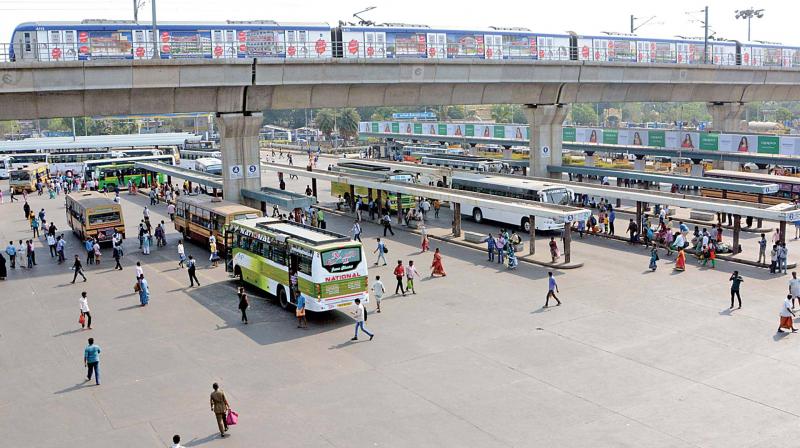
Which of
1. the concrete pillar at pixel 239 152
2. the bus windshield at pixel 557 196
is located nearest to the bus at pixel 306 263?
the concrete pillar at pixel 239 152

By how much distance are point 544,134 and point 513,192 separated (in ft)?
38.0

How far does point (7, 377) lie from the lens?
20.1m

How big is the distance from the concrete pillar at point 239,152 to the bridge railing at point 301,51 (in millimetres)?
3428

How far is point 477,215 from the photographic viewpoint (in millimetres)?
43844

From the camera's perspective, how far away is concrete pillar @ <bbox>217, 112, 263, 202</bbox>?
39906 mm

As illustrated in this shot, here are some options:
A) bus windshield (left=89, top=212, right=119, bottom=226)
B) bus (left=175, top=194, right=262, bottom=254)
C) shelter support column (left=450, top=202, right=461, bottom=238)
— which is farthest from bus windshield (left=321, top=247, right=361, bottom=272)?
bus windshield (left=89, top=212, right=119, bottom=226)

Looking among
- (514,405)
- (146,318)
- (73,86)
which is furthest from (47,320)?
(514,405)

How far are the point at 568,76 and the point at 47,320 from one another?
116 ft

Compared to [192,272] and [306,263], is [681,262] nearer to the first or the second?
[306,263]

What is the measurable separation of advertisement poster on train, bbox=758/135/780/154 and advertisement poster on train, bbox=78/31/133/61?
40617 millimetres

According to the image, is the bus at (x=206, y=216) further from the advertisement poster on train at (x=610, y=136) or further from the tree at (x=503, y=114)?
the tree at (x=503, y=114)

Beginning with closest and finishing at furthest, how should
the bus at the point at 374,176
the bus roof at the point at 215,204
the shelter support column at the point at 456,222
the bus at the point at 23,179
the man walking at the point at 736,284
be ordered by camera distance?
the man walking at the point at 736,284 → the bus roof at the point at 215,204 → the shelter support column at the point at 456,222 → the bus at the point at 374,176 → the bus at the point at 23,179

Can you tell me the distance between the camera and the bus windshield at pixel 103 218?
127 ft

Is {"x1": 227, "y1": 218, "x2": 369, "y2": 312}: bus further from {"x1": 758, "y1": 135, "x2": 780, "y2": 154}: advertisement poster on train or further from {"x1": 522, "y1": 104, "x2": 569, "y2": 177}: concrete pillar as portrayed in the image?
{"x1": 758, "y1": 135, "x2": 780, "y2": 154}: advertisement poster on train
